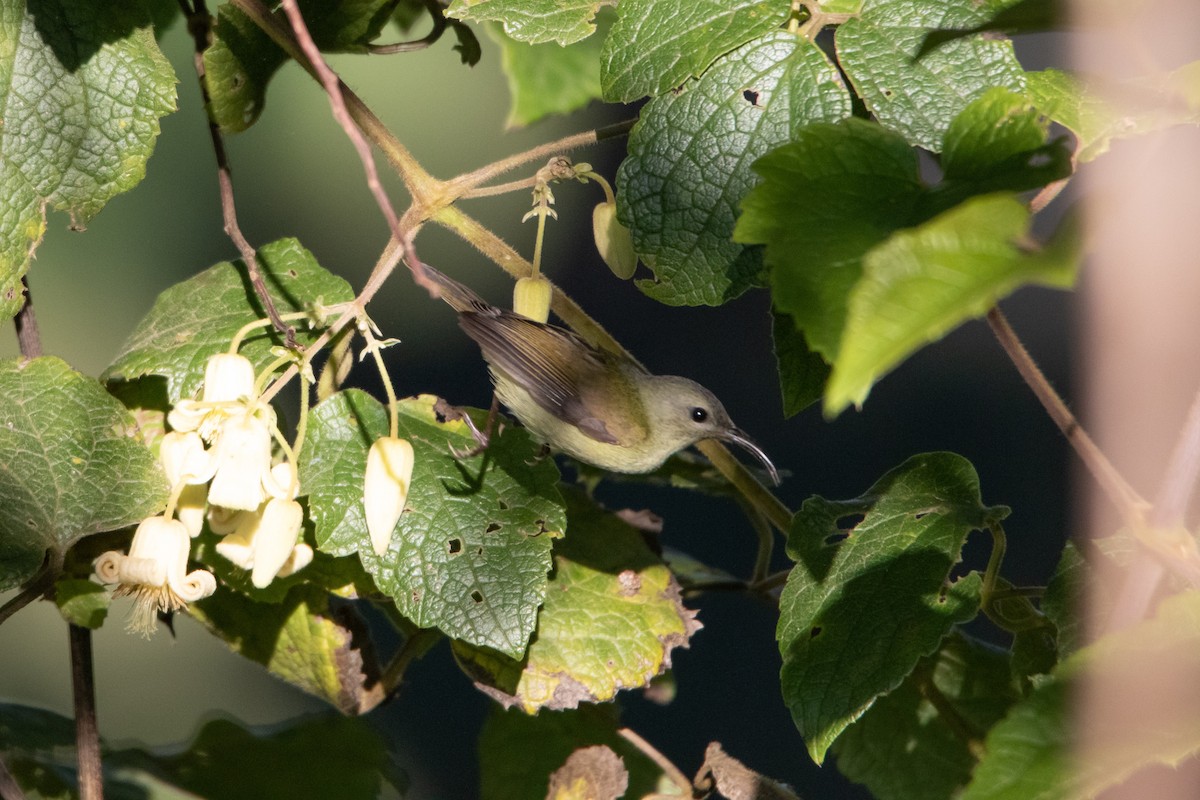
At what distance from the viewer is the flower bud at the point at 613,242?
117cm

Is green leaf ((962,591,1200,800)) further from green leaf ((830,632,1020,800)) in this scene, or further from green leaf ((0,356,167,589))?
green leaf ((0,356,167,589))

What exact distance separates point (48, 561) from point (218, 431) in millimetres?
283

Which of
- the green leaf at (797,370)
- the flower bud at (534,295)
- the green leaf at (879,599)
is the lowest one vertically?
the green leaf at (879,599)

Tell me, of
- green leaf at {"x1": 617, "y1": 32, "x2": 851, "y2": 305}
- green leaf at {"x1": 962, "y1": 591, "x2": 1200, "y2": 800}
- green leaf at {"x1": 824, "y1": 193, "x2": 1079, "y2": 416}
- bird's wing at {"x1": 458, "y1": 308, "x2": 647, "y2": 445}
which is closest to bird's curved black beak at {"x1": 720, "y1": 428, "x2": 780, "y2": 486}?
bird's wing at {"x1": 458, "y1": 308, "x2": 647, "y2": 445}

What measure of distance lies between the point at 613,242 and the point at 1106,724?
0.67 meters

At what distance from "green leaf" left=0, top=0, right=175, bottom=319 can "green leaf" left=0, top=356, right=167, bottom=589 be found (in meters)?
0.08

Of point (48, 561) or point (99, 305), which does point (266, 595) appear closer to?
point (48, 561)

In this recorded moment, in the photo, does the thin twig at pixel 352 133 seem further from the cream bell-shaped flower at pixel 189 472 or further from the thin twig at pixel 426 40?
the thin twig at pixel 426 40

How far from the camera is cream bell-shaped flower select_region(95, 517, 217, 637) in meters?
0.99

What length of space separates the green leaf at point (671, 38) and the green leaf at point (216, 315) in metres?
0.35

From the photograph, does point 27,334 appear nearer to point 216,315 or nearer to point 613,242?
point 216,315

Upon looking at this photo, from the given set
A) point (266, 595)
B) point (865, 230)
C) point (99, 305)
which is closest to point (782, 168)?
point (865, 230)

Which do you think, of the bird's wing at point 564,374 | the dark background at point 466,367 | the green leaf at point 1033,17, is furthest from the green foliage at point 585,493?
the dark background at point 466,367

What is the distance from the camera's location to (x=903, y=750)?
4.42 ft
